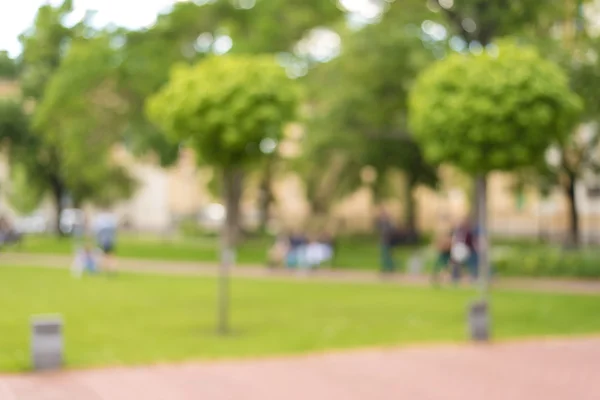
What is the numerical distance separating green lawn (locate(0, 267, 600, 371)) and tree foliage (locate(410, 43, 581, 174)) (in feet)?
8.64

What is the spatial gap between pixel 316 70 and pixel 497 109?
19.2 metres

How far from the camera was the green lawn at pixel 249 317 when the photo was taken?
423 inches

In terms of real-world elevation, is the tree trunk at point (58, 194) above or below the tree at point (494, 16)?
below

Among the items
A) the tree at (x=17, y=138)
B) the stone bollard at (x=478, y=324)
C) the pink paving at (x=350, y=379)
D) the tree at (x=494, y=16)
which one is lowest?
→ the pink paving at (x=350, y=379)

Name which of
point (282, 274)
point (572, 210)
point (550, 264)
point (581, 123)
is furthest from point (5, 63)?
point (572, 210)

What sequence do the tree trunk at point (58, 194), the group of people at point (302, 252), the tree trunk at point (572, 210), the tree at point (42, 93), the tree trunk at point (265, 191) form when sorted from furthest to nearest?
the tree trunk at point (58, 194) → the tree trunk at point (265, 191) → the tree trunk at point (572, 210) → the group of people at point (302, 252) → the tree at point (42, 93)

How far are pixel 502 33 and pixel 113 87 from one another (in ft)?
44.6

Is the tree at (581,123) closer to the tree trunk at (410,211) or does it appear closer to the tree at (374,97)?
the tree at (374,97)

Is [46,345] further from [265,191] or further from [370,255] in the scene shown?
[265,191]

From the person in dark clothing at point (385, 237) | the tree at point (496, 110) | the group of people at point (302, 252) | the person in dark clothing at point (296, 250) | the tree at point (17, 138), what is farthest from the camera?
the tree at point (17, 138)

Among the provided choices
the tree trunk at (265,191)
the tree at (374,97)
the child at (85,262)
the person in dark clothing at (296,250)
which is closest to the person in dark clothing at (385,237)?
the person in dark clothing at (296,250)

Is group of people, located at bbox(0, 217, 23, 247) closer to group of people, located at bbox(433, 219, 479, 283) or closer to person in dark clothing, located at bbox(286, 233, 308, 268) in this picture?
person in dark clothing, located at bbox(286, 233, 308, 268)

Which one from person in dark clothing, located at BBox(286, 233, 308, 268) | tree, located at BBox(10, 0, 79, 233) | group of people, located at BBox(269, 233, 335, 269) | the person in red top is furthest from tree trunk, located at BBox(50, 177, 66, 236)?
the person in red top

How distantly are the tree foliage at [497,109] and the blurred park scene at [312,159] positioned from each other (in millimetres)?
33
